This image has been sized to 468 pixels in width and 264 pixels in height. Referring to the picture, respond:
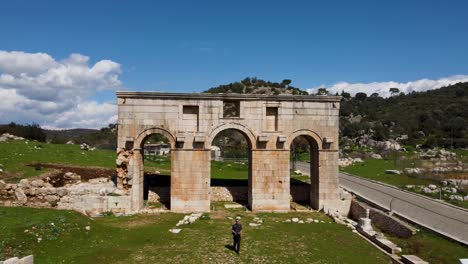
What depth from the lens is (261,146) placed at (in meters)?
21.3

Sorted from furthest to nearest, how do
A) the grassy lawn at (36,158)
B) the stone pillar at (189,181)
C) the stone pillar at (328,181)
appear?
the grassy lawn at (36,158) < the stone pillar at (328,181) < the stone pillar at (189,181)

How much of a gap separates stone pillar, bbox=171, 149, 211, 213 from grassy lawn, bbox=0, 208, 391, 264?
262cm

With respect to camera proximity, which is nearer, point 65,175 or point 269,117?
point 269,117

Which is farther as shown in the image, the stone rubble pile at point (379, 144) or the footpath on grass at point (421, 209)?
Result: the stone rubble pile at point (379, 144)

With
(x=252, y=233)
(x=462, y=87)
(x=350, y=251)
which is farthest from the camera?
(x=462, y=87)

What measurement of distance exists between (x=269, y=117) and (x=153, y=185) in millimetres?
8968

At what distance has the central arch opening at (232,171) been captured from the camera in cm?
2358

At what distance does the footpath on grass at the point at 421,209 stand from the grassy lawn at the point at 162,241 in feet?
10.4

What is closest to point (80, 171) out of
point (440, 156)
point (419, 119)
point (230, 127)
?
point (230, 127)

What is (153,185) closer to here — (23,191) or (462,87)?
(23,191)

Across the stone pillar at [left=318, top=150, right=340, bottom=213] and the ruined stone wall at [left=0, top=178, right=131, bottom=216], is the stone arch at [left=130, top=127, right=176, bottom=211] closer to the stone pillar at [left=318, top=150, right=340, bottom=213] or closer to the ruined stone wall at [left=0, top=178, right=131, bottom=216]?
the ruined stone wall at [left=0, top=178, right=131, bottom=216]

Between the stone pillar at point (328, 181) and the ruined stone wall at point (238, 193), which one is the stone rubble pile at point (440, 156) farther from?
the stone pillar at point (328, 181)

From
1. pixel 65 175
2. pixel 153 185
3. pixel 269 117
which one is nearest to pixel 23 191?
pixel 65 175

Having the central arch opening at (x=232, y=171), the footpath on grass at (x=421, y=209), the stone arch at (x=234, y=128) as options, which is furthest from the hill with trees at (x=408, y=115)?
the stone arch at (x=234, y=128)
